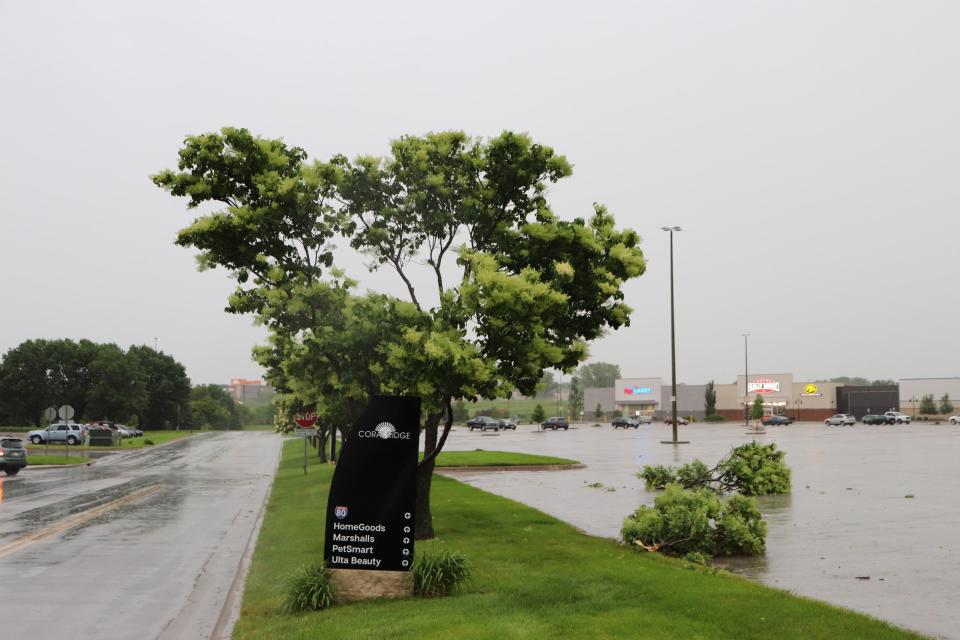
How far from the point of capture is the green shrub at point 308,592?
979cm

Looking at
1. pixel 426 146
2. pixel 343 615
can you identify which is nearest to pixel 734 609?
pixel 343 615

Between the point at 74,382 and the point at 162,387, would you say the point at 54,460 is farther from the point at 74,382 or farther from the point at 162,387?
the point at 162,387

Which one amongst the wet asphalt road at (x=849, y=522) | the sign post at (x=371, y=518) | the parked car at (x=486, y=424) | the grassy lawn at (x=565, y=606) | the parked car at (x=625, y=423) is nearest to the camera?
the grassy lawn at (x=565, y=606)

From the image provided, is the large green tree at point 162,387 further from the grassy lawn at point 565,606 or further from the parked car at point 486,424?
the grassy lawn at point 565,606

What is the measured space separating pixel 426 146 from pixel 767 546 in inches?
346

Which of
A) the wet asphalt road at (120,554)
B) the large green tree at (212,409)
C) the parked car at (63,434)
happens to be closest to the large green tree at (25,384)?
the large green tree at (212,409)

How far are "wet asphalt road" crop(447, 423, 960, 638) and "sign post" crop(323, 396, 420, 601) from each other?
4941mm

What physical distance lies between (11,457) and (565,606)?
33.7 meters

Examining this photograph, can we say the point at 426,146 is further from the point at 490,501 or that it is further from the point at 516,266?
the point at 490,501

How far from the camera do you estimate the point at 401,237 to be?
16.2 meters

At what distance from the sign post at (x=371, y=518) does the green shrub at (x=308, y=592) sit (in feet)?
0.45

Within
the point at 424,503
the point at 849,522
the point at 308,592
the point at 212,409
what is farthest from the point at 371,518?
the point at 212,409

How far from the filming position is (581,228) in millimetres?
14375

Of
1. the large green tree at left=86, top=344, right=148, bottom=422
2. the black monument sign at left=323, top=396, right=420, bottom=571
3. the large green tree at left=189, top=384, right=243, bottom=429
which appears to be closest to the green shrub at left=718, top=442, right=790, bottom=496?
the black monument sign at left=323, top=396, right=420, bottom=571
